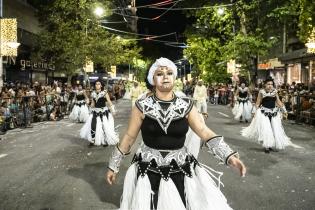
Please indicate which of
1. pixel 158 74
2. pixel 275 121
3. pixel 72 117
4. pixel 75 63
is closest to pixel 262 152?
pixel 275 121

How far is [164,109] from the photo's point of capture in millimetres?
4336

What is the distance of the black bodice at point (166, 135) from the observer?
4.30 metres

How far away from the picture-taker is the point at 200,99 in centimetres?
2192

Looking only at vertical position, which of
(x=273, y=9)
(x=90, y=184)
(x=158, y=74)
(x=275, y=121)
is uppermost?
(x=273, y=9)

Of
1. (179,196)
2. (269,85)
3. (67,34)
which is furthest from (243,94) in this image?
(179,196)

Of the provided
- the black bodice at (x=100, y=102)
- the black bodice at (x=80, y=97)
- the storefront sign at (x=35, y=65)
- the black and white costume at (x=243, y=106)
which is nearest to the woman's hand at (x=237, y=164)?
the black bodice at (x=100, y=102)

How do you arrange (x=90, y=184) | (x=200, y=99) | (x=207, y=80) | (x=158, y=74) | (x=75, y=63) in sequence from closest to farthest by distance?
1. (x=158, y=74)
2. (x=90, y=184)
3. (x=200, y=99)
4. (x=75, y=63)
5. (x=207, y=80)

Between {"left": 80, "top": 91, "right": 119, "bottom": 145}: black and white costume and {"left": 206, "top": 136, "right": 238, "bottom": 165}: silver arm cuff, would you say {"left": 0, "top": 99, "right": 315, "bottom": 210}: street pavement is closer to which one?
{"left": 80, "top": 91, "right": 119, "bottom": 145}: black and white costume

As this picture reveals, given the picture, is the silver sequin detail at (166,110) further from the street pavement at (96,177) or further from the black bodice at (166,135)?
the street pavement at (96,177)

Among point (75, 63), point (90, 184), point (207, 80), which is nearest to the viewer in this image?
point (90, 184)

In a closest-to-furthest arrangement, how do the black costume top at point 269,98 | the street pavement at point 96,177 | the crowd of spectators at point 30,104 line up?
the street pavement at point 96,177 → the black costume top at point 269,98 → the crowd of spectators at point 30,104

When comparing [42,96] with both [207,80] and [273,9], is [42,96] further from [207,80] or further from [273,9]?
[207,80]

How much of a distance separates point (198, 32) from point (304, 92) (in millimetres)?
27031

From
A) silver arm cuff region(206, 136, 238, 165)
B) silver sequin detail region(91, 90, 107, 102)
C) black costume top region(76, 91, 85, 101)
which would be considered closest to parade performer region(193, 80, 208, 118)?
black costume top region(76, 91, 85, 101)
